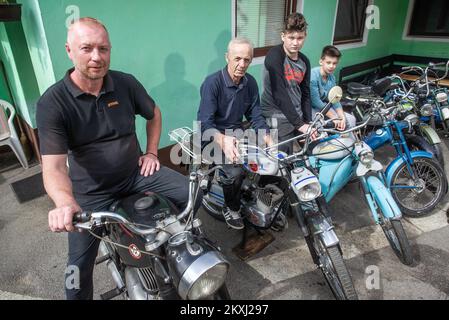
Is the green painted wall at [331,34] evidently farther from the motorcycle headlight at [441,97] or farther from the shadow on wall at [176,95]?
the shadow on wall at [176,95]

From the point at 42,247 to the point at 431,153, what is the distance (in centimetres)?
373

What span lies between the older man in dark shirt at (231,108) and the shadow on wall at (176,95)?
1063 millimetres

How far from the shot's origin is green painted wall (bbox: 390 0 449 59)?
6555 millimetres

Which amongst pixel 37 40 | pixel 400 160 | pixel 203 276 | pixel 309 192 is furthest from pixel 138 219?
pixel 400 160

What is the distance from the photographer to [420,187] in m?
2.94

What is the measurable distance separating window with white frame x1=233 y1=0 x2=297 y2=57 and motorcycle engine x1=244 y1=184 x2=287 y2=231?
2372 millimetres

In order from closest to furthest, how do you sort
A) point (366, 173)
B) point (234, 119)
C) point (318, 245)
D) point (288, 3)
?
1. point (318, 245)
2. point (366, 173)
3. point (234, 119)
4. point (288, 3)

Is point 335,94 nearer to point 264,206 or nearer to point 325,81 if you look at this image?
point 264,206

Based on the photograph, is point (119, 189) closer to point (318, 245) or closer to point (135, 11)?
point (318, 245)

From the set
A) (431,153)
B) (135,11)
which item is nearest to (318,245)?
(431,153)

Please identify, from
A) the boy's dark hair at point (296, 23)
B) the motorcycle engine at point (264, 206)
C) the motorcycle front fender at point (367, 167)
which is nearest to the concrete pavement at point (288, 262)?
the motorcycle engine at point (264, 206)

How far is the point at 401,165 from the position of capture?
2.88 meters

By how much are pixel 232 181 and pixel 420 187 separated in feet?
6.35

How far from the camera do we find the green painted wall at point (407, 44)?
656 cm
